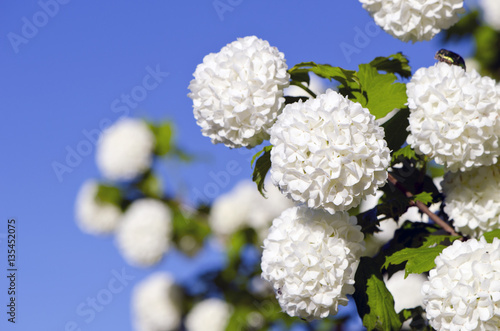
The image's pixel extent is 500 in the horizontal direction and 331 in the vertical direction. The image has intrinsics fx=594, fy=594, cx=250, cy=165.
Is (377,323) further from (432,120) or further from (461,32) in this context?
(461,32)

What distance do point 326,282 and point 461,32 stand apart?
11.1 ft

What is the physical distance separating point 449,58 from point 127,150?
11.4ft

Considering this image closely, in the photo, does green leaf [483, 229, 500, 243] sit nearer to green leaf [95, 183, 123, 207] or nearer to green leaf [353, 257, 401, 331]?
green leaf [353, 257, 401, 331]

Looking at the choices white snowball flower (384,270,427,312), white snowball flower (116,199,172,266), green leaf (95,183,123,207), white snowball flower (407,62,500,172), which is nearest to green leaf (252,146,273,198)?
white snowball flower (407,62,500,172)

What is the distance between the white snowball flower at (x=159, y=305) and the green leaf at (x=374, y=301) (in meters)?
3.34

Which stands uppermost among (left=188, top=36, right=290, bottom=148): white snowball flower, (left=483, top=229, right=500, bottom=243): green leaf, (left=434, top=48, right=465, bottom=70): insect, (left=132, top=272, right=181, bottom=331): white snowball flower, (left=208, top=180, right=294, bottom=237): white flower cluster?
(left=188, top=36, right=290, bottom=148): white snowball flower

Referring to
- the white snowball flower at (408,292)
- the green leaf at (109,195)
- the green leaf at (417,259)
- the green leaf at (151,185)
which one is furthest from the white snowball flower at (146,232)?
the green leaf at (417,259)

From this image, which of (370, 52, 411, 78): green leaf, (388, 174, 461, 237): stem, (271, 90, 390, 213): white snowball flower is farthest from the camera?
(370, 52, 411, 78): green leaf

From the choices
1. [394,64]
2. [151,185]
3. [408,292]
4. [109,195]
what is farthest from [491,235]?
[109,195]

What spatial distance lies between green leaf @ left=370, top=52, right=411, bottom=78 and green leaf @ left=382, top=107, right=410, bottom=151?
7.2 inches

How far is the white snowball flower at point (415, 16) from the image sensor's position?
1.88 meters

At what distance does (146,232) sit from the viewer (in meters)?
4.66

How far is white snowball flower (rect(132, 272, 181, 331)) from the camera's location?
15.9ft

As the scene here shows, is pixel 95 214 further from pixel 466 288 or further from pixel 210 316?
pixel 466 288
